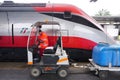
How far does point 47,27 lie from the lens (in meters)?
10.5

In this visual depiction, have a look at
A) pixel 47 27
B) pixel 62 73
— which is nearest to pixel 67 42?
pixel 47 27

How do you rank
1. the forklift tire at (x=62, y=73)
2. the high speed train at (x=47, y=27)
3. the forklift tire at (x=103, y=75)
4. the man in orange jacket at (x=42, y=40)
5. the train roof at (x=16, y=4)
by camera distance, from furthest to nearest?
the train roof at (x=16, y=4) < the high speed train at (x=47, y=27) < the man in orange jacket at (x=42, y=40) < the forklift tire at (x=62, y=73) < the forklift tire at (x=103, y=75)

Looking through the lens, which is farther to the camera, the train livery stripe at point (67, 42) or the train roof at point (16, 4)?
the train roof at point (16, 4)

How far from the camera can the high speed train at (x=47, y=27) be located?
34.3 ft

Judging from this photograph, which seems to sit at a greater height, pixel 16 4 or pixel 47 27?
pixel 16 4

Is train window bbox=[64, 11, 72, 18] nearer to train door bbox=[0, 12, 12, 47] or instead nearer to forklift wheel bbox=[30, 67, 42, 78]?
train door bbox=[0, 12, 12, 47]

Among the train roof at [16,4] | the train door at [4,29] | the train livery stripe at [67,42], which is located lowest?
the train livery stripe at [67,42]

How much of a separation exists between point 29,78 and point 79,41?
3.33 meters

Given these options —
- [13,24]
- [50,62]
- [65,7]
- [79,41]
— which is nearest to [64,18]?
[65,7]

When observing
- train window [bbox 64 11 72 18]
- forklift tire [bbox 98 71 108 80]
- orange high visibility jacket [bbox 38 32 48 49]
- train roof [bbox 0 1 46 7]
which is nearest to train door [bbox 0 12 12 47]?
train roof [bbox 0 1 46 7]

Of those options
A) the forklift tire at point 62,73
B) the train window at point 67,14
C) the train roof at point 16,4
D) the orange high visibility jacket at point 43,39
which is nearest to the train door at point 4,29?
the train roof at point 16,4

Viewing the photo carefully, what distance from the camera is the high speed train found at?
10.5 m

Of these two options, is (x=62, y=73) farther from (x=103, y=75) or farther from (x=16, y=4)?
(x=16, y=4)

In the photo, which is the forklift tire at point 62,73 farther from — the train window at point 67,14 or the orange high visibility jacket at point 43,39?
the train window at point 67,14
